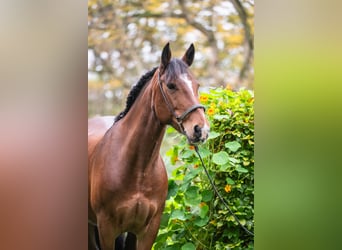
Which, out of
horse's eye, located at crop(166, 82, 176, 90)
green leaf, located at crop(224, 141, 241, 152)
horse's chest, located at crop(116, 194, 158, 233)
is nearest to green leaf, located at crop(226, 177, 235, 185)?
green leaf, located at crop(224, 141, 241, 152)

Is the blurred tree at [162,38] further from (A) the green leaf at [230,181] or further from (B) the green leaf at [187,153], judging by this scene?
(A) the green leaf at [230,181]

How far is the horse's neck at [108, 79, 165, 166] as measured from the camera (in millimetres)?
2422

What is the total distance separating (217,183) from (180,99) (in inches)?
18.2

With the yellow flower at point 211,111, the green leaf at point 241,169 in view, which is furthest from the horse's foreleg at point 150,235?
the yellow flower at point 211,111

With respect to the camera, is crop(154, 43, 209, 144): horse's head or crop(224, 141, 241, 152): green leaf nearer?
crop(154, 43, 209, 144): horse's head

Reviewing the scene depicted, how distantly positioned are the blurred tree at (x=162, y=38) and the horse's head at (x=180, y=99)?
70 millimetres

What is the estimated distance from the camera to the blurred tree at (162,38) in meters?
2.42

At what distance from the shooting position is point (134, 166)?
2.45 meters

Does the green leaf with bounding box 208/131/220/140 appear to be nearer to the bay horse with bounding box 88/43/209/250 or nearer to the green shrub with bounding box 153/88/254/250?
the green shrub with bounding box 153/88/254/250

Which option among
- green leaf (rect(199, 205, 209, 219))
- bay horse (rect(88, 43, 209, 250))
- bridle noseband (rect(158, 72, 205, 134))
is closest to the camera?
bridle noseband (rect(158, 72, 205, 134))

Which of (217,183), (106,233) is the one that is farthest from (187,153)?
Answer: (106,233)
